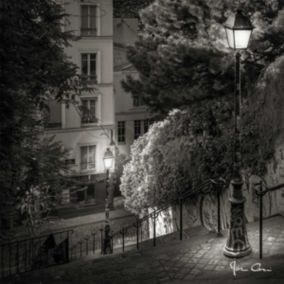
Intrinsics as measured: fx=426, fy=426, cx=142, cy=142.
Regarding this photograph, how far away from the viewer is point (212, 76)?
12.0m

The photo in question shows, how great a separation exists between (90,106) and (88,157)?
2838mm

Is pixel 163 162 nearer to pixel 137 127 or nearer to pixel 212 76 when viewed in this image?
pixel 212 76

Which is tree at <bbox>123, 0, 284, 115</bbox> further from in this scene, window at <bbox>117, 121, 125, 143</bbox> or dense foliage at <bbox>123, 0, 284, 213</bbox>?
window at <bbox>117, 121, 125, 143</bbox>

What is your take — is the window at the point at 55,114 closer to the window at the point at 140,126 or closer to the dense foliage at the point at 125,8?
the window at the point at 140,126

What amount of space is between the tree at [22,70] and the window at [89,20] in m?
16.1

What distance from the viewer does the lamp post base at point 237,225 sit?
649 cm

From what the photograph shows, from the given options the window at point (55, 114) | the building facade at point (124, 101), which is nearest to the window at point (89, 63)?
the building facade at point (124, 101)

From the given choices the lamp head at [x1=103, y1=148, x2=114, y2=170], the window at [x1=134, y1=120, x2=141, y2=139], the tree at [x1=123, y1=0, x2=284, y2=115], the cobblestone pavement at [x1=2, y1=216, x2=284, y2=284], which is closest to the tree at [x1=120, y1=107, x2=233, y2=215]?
the tree at [x1=123, y1=0, x2=284, y2=115]

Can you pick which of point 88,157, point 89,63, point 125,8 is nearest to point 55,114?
point 88,157

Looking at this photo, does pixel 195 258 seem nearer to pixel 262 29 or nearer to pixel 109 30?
pixel 262 29

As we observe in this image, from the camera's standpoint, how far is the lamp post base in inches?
255

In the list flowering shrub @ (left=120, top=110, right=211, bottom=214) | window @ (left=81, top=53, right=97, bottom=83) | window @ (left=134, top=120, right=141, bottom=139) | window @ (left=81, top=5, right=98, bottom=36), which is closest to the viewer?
flowering shrub @ (left=120, top=110, right=211, bottom=214)

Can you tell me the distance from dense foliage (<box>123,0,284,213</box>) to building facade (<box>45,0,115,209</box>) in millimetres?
9256

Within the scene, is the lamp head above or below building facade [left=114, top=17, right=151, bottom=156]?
below
